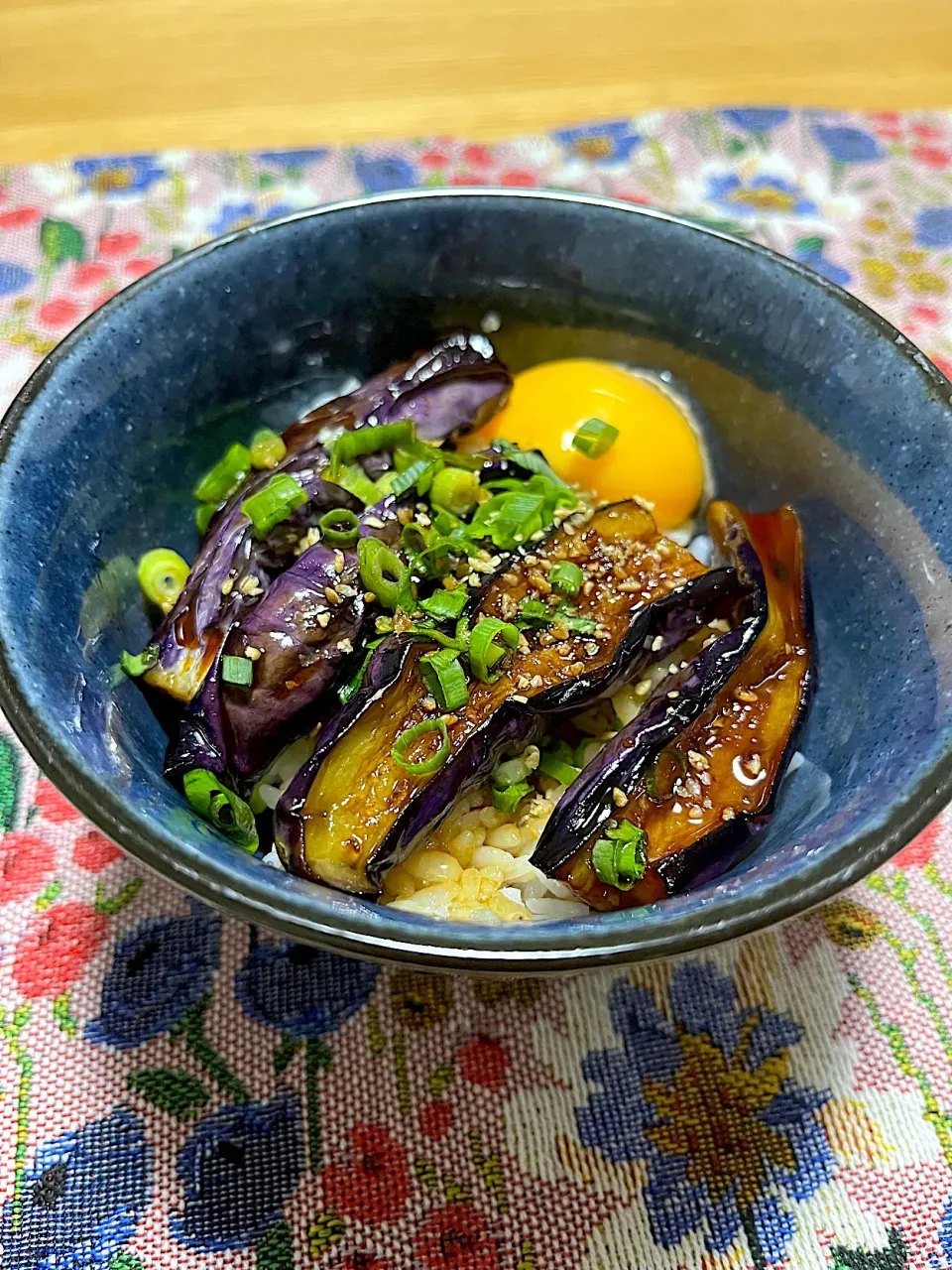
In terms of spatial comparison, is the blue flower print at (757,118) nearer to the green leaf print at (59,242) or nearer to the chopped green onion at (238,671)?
the green leaf print at (59,242)

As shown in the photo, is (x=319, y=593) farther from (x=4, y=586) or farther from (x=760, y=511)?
(x=760, y=511)

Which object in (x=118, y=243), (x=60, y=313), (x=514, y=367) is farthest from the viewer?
(x=118, y=243)

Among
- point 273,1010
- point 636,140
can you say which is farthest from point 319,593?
point 636,140

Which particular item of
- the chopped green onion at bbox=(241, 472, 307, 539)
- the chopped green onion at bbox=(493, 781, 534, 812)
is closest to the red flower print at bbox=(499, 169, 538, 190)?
the chopped green onion at bbox=(241, 472, 307, 539)

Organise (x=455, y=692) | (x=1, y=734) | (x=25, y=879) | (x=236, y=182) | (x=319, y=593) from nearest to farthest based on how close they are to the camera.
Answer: (x=455, y=692) → (x=319, y=593) → (x=25, y=879) → (x=1, y=734) → (x=236, y=182)

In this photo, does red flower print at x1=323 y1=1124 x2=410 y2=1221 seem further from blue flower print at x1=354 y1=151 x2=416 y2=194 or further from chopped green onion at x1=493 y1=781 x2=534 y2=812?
blue flower print at x1=354 y1=151 x2=416 y2=194

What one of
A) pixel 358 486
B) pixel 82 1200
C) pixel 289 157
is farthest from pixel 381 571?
pixel 289 157

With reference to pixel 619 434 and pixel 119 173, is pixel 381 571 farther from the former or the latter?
pixel 119 173
